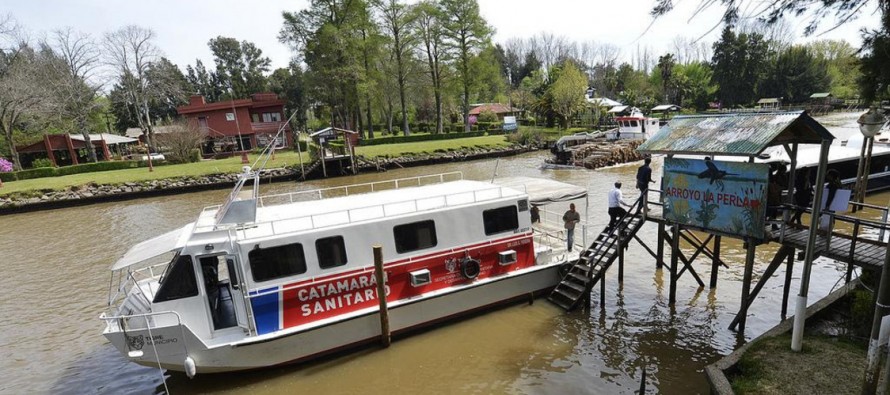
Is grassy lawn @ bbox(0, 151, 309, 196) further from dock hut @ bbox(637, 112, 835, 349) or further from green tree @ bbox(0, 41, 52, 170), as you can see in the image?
dock hut @ bbox(637, 112, 835, 349)

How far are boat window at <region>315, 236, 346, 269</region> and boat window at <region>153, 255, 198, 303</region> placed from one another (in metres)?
2.47

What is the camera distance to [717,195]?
32.6 ft

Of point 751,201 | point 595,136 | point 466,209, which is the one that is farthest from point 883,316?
point 595,136

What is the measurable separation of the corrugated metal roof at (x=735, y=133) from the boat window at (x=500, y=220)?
351 centimetres

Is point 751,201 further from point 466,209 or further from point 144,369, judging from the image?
point 144,369

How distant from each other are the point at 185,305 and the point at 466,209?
6.50 meters

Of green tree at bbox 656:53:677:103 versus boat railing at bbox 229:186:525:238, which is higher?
green tree at bbox 656:53:677:103

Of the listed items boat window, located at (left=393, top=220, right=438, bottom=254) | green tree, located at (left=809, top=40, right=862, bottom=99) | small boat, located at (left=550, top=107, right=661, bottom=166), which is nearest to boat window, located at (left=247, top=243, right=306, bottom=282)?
boat window, located at (left=393, top=220, right=438, bottom=254)

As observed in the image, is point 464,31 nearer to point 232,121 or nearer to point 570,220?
point 232,121

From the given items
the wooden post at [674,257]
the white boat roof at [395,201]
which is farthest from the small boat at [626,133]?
the white boat roof at [395,201]

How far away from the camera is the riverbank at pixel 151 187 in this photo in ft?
102

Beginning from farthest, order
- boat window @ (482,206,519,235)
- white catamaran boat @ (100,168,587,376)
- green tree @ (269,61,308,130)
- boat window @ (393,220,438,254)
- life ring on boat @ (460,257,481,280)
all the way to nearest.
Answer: green tree @ (269,61,308,130)
boat window @ (482,206,519,235)
life ring on boat @ (460,257,481,280)
boat window @ (393,220,438,254)
white catamaran boat @ (100,168,587,376)

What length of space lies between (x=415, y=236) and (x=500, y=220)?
2380 millimetres

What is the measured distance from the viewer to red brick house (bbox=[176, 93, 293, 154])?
5309cm
